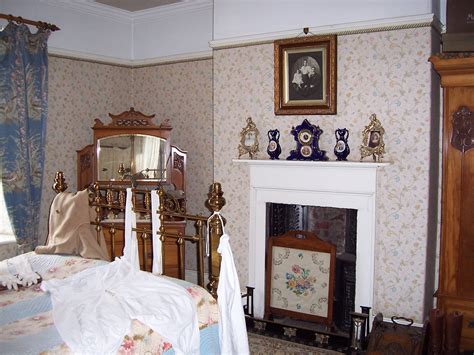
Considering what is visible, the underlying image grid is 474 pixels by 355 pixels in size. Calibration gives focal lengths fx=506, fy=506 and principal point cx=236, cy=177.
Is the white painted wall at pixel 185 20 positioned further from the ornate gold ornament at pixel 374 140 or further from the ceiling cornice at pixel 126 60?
the ornate gold ornament at pixel 374 140

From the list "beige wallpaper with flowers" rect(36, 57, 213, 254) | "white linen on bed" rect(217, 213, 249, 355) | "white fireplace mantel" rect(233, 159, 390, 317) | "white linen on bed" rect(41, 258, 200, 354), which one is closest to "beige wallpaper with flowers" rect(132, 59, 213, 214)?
"beige wallpaper with flowers" rect(36, 57, 213, 254)

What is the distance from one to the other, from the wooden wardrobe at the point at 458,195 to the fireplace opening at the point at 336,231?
31.7 inches

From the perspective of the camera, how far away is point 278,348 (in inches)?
152

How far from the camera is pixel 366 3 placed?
12.5 ft

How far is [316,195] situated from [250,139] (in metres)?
0.75

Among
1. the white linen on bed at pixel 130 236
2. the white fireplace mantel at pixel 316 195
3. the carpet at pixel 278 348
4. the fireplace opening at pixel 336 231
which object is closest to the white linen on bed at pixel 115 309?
the white linen on bed at pixel 130 236

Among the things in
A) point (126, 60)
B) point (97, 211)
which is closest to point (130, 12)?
point (126, 60)

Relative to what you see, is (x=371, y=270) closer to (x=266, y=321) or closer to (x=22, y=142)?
(x=266, y=321)

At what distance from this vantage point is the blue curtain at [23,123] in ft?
14.2

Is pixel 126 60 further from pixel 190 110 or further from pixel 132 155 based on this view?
pixel 132 155

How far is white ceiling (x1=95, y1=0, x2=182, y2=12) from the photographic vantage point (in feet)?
16.5

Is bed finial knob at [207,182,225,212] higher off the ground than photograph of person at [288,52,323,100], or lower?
lower

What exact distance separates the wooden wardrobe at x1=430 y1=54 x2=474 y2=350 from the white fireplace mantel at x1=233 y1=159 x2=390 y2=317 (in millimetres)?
493

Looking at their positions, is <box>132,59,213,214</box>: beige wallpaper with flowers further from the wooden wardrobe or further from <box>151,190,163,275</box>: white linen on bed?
the wooden wardrobe
